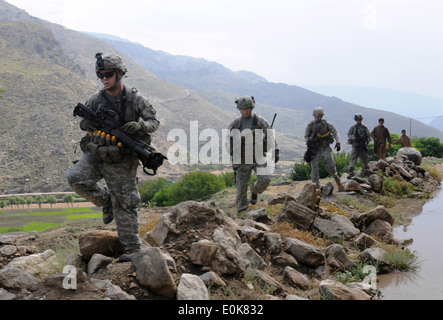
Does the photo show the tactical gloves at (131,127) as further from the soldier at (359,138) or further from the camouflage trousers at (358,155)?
the camouflage trousers at (358,155)

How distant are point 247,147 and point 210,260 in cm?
373

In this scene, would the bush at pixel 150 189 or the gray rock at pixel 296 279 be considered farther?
the bush at pixel 150 189

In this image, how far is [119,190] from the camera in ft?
14.5

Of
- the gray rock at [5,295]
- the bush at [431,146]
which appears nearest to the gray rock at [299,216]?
the gray rock at [5,295]

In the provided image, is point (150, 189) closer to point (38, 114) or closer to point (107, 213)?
point (107, 213)

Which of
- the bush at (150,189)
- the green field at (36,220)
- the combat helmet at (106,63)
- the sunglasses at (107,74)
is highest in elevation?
the combat helmet at (106,63)

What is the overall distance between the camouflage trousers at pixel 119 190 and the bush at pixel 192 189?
1337 centimetres

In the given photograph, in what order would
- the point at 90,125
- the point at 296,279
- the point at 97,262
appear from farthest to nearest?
the point at 296,279
the point at 90,125
the point at 97,262

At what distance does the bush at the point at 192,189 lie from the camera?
18.1 metres

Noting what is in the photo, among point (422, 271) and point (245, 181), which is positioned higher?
point (245, 181)

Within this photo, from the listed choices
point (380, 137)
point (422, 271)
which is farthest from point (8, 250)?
point (380, 137)

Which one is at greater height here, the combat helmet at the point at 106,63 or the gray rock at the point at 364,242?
the combat helmet at the point at 106,63

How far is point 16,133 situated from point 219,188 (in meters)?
37.5
